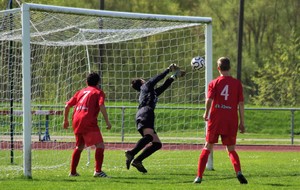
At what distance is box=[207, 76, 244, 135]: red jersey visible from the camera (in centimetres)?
1277

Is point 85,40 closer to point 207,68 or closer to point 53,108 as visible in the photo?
point 207,68

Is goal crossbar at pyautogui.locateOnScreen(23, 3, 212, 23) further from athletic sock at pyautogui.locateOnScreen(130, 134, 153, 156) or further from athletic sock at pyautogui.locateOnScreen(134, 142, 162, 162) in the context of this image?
athletic sock at pyautogui.locateOnScreen(134, 142, 162, 162)

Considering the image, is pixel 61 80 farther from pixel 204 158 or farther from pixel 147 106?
pixel 204 158

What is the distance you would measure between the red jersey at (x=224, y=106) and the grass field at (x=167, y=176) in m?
0.87

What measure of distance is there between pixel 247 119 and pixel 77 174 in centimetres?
2157

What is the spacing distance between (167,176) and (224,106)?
2177mm

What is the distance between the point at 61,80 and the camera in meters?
22.0

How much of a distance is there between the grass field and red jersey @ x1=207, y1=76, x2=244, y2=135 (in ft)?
2.85

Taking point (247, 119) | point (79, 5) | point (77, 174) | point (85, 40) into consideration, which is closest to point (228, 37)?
point (79, 5)

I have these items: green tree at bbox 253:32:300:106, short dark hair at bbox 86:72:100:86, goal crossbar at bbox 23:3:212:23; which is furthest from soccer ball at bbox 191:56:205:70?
green tree at bbox 253:32:300:106

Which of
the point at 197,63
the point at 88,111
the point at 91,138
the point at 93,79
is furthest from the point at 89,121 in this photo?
the point at 197,63

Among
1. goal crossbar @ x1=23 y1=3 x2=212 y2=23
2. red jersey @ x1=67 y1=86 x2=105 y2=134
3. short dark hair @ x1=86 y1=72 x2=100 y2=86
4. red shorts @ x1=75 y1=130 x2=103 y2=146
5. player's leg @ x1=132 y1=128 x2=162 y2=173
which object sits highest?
goal crossbar @ x1=23 y1=3 x2=212 y2=23

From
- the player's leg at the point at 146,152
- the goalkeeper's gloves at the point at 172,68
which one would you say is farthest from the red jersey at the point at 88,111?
the goalkeeper's gloves at the point at 172,68

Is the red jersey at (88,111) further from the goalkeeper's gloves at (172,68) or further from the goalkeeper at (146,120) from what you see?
the goalkeeper's gloves at (172,68)
